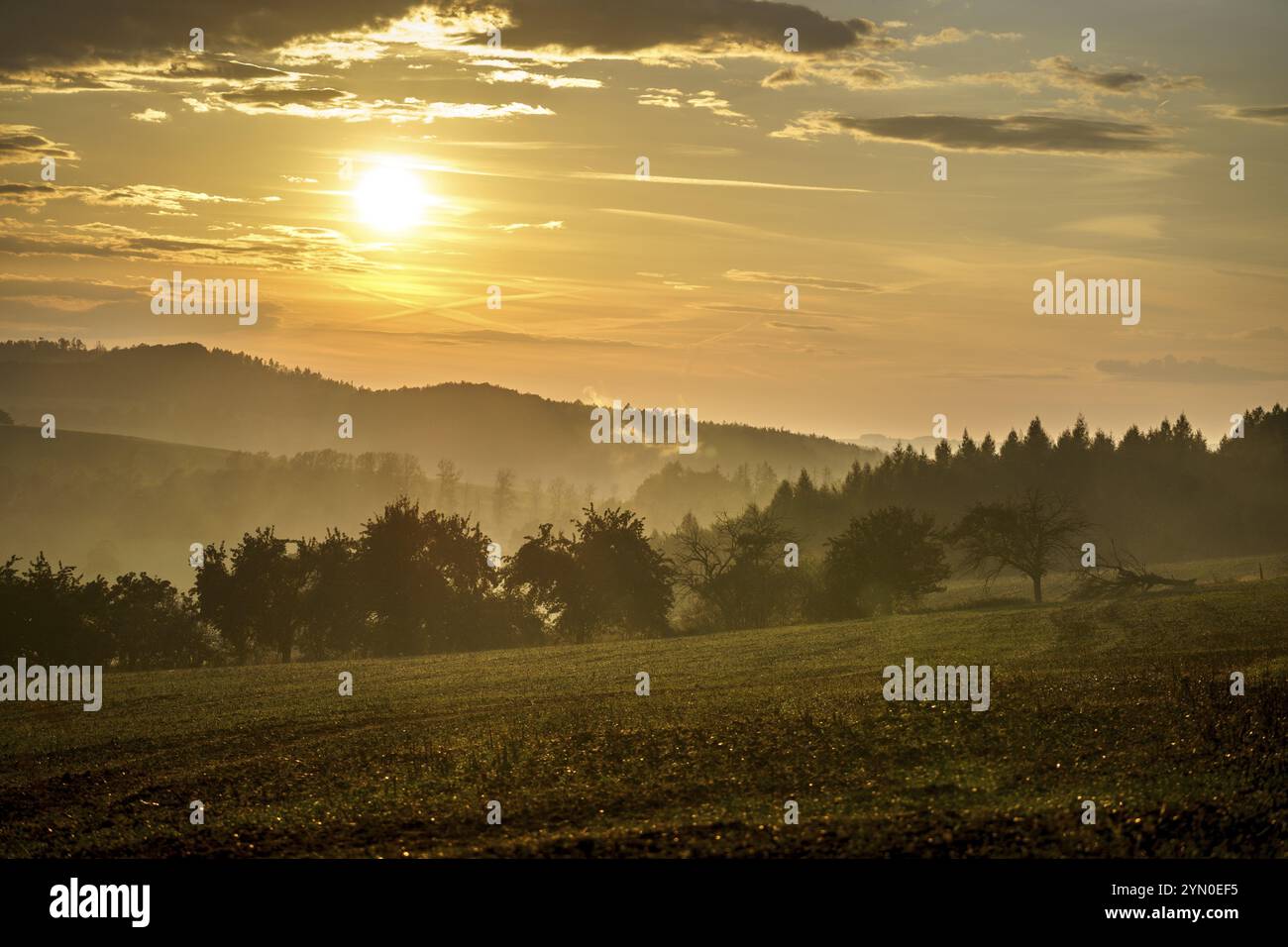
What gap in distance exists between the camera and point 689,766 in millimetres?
33031

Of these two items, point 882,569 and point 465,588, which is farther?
point 882,569

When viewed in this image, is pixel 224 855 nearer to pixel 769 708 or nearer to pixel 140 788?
pixel 140 788

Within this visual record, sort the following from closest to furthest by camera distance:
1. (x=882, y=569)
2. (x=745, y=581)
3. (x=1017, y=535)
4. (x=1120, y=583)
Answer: (x=1120, y=583) < (x=1017, y=535) < (x=882, y=569) < (x=745, y=581)

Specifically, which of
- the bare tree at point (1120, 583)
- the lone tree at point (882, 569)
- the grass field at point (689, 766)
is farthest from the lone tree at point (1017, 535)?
the grass field at point (689, 766)

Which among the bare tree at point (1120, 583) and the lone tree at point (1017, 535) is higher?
the lone tree at point (1017, 535)

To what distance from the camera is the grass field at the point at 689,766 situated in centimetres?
2489

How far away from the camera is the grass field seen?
2489cm

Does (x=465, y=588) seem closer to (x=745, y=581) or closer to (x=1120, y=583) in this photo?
(x=745, y=581)

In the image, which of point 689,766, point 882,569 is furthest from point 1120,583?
point 689,766

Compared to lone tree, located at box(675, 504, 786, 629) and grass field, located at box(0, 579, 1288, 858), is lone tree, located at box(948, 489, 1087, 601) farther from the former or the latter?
grass field, located at box(0, 579, 1288, 858)

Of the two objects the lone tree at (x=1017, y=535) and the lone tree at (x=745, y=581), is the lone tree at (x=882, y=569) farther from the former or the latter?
the lone tree at (x=745, y=581)

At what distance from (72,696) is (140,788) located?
111ft
